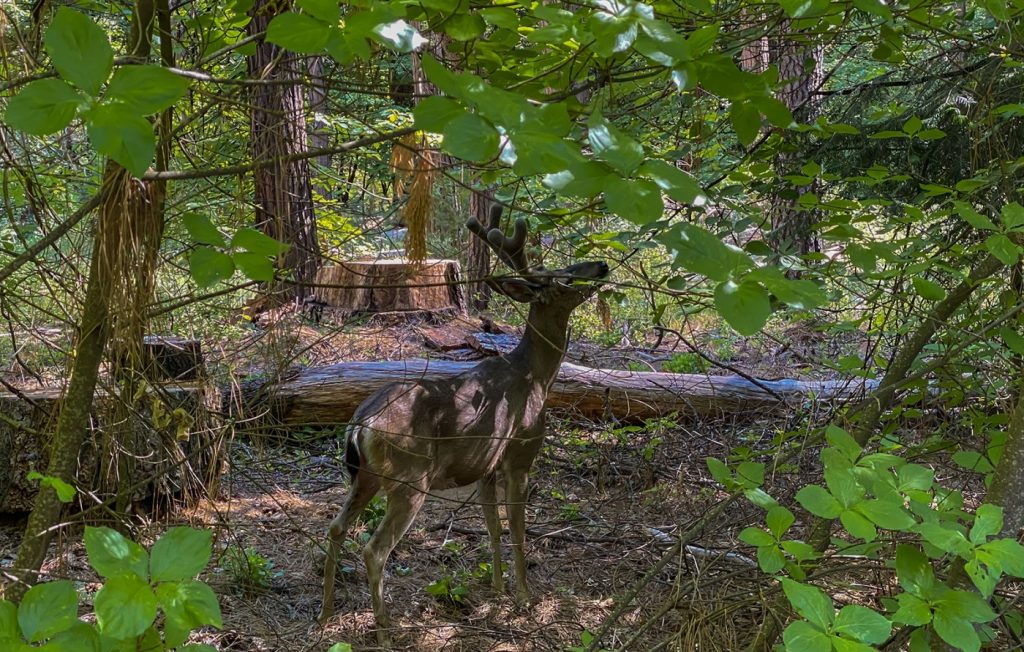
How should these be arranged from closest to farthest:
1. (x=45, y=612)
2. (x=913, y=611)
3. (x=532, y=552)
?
(x=45, y=612)
(x=913, y=611)
(x=532, y=552)

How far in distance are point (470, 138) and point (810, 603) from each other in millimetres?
1268

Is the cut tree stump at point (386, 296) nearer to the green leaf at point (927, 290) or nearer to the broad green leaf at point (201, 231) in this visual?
the green leaf at point (927, 290)

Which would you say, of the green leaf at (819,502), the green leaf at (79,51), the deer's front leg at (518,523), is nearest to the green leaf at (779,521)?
the green leaf at (819,502)

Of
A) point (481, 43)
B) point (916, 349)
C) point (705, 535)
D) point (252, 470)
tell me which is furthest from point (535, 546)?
point (481, 43)

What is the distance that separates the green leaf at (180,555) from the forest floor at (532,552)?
984mm

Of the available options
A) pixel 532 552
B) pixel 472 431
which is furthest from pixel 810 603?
pixel 532 552

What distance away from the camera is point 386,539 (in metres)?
4.27

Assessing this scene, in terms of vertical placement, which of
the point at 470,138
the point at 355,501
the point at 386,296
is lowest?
the point at 355,501

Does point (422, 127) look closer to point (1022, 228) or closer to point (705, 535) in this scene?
point (1022, 228)

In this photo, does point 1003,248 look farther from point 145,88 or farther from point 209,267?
point 145,88

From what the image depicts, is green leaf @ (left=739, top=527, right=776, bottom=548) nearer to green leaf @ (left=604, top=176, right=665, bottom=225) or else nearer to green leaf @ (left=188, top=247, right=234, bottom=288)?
green leaf @ (left=604, top=176, right=665, bottom=225)

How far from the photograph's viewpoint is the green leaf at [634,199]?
1.47 m

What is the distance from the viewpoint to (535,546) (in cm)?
536

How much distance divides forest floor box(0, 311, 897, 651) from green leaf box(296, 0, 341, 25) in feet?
4.19
